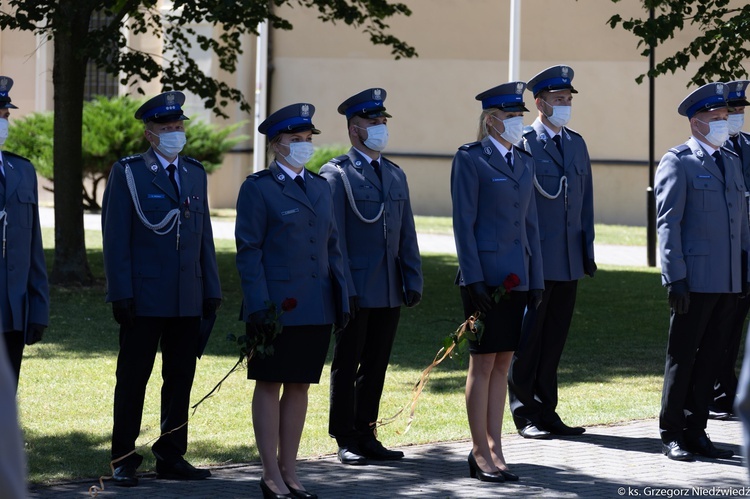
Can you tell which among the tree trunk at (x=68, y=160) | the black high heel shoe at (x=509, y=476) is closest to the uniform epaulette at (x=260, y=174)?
the black high heel shoe at (x=509, y=476)

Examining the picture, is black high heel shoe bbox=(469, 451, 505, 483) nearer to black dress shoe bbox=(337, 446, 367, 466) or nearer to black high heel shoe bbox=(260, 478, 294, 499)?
black dress shoe bbox=(337, 446, 367, 466)

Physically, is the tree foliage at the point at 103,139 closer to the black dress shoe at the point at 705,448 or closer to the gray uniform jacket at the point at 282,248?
the black dress shoe at the point at 705,448

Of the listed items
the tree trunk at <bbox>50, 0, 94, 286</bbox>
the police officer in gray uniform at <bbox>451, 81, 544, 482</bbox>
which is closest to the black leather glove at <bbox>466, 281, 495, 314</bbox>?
the police officer in gray uniform at <bbox>451, 81, 544, 482</bbox>

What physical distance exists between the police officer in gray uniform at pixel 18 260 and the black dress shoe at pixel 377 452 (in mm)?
2188

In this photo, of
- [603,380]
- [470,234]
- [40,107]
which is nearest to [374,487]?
[470,234]

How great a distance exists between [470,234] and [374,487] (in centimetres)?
154

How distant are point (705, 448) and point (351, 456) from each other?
87.4 inches

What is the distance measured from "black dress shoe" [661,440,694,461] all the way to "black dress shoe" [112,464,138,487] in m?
3.24

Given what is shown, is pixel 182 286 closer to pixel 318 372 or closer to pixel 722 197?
pixel 318 372

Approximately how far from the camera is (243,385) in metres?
9.88

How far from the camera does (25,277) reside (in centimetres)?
629

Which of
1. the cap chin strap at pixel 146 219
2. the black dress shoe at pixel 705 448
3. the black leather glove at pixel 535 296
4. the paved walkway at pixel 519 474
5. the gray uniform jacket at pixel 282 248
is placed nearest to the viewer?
the gray uniform jacket at pixel 282 248

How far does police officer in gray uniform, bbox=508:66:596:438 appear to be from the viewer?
821cm

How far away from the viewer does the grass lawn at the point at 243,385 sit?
7.73 metres
